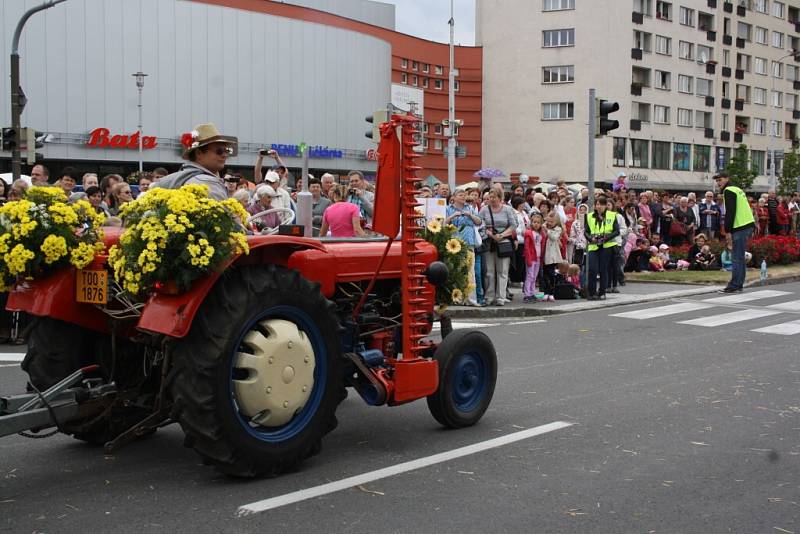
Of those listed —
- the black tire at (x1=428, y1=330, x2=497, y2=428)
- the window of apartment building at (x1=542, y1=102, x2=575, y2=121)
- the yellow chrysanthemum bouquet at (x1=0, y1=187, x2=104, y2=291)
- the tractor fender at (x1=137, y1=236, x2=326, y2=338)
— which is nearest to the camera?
the tractor fender at (x1=137, y1=236, x2=326, y2=338)

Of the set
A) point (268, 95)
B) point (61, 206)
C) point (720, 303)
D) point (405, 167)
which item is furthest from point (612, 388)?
point (268, 95)

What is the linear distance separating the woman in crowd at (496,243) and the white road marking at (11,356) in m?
7.76

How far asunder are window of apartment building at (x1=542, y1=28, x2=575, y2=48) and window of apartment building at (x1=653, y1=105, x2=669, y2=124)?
903 centimetres

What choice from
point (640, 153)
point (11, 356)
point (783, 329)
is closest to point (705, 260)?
point (783, 329)

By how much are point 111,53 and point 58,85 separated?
3620 millimetres

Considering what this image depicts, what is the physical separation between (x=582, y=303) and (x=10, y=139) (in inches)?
546

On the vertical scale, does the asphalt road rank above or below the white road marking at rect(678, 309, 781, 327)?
below

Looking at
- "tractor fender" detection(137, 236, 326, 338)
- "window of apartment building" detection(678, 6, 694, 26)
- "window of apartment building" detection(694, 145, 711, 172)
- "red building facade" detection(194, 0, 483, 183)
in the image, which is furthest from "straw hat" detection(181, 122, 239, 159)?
"window of apartment building" detection(694, 145, 711, 172)

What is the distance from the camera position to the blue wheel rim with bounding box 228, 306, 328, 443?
5.26 m

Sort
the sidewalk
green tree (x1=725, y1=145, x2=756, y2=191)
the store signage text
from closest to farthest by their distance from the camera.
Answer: the sidewalk < the store signage text < green tree (x1=725, y1=145, x2=756, y2=191)

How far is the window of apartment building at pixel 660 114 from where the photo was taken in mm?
74062

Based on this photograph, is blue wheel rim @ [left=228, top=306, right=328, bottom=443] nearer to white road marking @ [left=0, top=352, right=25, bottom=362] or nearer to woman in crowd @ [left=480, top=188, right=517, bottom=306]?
white road marking @ [left=0, top=352, right=25, bottom=362]

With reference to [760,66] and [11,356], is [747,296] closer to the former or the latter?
[11,356]

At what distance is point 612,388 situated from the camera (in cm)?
855
